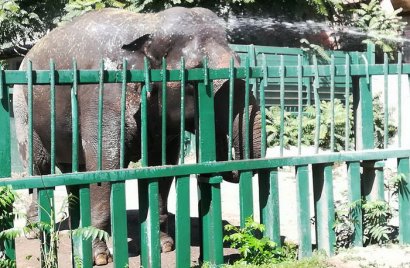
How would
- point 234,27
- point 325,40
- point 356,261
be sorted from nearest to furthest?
point 356,261 < point 234,27 < point 325,40

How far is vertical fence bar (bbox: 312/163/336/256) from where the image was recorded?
21.0 ft

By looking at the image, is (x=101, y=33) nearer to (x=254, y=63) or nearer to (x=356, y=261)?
(x=254, y=63)

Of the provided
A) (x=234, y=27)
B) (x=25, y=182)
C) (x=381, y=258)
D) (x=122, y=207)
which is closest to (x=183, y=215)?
(x=122, y=207)

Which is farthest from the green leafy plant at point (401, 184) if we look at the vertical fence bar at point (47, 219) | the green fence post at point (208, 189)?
the vertical fence bar at point (47, 219)

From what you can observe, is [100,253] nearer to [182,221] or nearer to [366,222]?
[182,221]

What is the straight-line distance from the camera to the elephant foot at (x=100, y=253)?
6.62 m

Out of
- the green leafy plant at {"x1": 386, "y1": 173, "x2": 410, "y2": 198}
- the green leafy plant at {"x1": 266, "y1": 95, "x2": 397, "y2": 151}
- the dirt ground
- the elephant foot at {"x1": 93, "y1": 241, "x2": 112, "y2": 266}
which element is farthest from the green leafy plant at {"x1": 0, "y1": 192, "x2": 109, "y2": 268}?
the green leafy plant at {"x1": 266, "y1": 95, "x2": 397, "y2": 151}

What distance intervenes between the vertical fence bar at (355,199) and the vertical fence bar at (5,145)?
3.03 m

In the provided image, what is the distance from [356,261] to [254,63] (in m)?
1.96

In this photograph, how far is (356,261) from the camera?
616 cm

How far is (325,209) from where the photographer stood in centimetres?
645

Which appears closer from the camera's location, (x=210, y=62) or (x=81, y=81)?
(x=81, y=81)

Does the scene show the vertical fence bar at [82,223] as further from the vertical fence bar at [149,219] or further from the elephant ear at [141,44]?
the elephant ear at [141,44]

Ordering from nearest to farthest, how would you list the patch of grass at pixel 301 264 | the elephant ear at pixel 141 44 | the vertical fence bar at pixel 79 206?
1. the vertical fence bar at pixel 79 206
2. the patch of grass at pixel 301 264
3. the elephant ear at pixel 141 44
